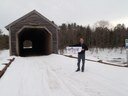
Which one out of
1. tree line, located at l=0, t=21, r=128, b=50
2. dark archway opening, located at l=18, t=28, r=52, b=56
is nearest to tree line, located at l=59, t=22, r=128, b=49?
tree line, located at l=0, t=21, r=128, b=50

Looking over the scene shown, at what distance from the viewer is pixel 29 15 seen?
23.3 metres

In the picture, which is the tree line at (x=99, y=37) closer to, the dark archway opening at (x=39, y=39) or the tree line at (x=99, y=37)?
the tree line at (x=99, y=37)

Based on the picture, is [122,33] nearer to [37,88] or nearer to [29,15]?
[29,15]

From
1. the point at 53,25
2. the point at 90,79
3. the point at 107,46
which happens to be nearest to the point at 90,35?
the point at 107,46

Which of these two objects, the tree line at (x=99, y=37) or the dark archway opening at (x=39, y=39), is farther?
the tree line at (x=99, y=37)

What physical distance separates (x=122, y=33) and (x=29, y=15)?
29423 millimetres

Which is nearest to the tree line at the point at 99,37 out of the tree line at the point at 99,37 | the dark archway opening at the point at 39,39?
the tree line at the point at 99,37

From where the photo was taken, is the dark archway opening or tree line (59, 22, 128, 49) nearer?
the dark archway opening

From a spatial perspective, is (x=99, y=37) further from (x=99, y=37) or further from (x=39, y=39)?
(x=39, y=39)

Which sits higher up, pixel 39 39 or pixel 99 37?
pixel 99 37

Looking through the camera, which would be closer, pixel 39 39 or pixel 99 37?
pixel 39 39

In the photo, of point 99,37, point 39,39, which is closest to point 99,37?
point 99,37

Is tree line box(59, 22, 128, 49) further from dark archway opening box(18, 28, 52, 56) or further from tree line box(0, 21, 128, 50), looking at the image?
dark archway opening box(18, 28, 52, 56)

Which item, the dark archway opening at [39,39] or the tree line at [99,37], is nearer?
the dark archway opening at [39,39]
